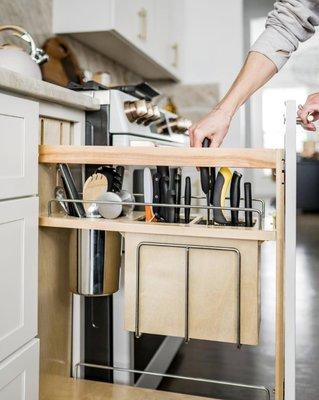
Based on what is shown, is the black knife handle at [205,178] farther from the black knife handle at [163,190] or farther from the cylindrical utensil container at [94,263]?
the cylindrical utensil container at [94,263]

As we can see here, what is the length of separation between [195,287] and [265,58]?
59cm

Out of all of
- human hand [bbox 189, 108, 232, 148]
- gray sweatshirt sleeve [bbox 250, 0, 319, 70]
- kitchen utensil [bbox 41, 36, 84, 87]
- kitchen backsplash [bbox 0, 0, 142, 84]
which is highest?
kitchen backsplash [bbox 0, 0, 142, 84]

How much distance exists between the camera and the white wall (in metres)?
3.86

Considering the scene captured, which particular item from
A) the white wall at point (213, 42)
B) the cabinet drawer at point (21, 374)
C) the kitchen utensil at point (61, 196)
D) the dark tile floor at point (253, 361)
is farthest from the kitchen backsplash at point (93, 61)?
the dark tile floor at point (253, 361)

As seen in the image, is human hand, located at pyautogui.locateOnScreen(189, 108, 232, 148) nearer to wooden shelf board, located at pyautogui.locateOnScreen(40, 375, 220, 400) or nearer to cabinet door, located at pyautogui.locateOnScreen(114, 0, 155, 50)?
wooden shelf board, located at pyautogui.locateOnScreen(40, 375, 220, 400)

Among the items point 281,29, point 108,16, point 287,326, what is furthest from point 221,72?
point 287,326

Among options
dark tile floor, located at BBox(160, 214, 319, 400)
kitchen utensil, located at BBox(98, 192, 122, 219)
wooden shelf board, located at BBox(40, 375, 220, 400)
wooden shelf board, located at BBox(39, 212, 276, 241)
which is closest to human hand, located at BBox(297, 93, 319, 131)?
wooden shelf board, located at BBox(39, 212, 276, 241)

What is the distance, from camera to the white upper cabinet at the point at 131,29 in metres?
2.28

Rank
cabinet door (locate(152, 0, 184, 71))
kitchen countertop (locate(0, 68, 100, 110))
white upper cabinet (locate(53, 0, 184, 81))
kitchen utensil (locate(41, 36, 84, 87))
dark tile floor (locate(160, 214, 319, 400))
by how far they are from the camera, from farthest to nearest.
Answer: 1. cabinet door (locate(152, 0, 184, 71))
2. white upper cabinet (locate(53, 0, 184, 81))
3. kitchen utensil (locate(41, 36, 84, 87))
4. dark tile floor (locate(160, 214, 319, 400))
5. kitchen countertop (locate(0, 68, 100, 110))

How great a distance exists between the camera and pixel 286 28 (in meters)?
1.21

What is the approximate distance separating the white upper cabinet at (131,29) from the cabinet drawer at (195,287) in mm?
1600

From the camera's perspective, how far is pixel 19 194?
0.97m

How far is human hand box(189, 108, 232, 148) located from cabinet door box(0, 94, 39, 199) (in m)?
0.35

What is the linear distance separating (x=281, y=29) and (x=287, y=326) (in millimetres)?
755
